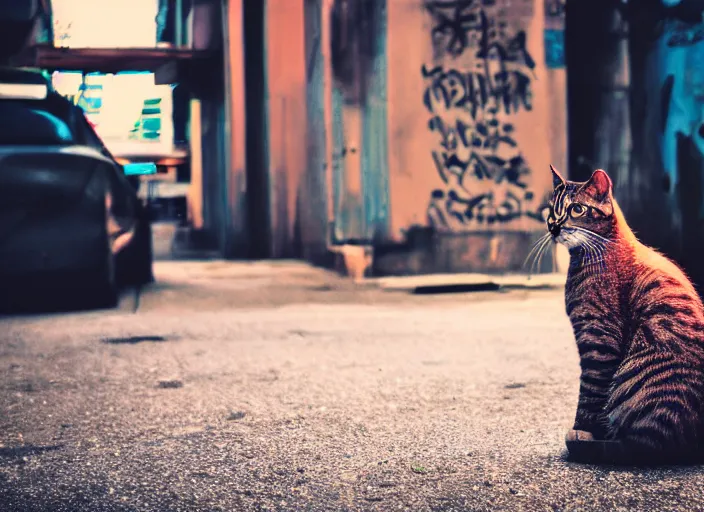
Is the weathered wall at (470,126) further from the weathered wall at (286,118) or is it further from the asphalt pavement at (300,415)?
the weathered wall at (286,118)

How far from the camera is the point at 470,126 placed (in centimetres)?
1027

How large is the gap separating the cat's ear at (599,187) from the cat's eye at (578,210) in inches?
1.9

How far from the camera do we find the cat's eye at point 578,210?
287 cm

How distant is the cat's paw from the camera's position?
2941 millimetres

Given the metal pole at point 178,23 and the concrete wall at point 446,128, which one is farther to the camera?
the metal pole at point 178,23

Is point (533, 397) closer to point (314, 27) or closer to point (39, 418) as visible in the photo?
point (39, 418)

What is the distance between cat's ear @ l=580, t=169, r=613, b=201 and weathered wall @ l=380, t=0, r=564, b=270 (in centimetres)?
723

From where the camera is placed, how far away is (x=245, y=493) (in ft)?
9.05

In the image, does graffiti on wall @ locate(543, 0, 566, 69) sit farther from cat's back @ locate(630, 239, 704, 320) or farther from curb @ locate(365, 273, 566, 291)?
cat's back @ locate(630, 239, 704, 320)

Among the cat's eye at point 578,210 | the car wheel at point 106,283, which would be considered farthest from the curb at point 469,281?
the cat's eye at point 578,210

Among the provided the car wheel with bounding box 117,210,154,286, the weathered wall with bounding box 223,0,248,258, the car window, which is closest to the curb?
the car wheel with bounding box 117,210,154,286

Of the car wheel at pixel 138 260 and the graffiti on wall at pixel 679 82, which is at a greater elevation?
the graffiti on wall at pixel 679 82

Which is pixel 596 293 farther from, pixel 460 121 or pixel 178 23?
pixel 178 23

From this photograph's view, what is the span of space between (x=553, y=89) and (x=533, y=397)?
23.0ft
